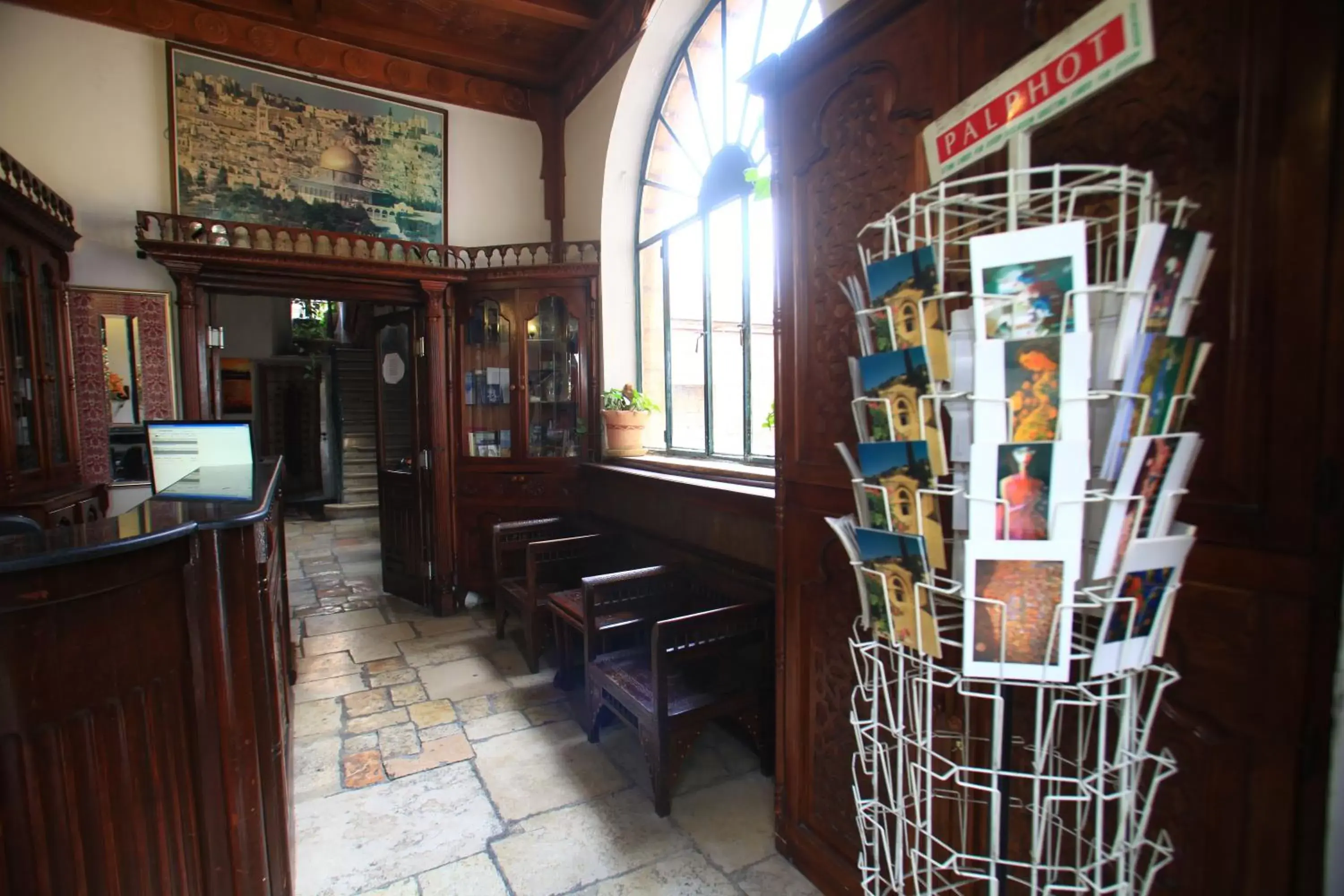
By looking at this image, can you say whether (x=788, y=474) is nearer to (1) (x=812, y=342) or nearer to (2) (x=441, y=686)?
(1) (x=812, y=342)

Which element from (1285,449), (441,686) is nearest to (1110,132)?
(1285,449)

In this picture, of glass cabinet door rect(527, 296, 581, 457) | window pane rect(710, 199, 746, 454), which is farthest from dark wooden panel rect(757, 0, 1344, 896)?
glass cabinet door rect(527, 296, 581, 457)

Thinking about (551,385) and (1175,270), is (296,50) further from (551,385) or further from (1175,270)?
(1175,270)

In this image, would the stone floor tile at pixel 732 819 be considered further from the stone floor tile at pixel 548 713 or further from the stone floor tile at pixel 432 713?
the stone floor tile at pixel 432 713

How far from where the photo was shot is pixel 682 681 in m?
2.56

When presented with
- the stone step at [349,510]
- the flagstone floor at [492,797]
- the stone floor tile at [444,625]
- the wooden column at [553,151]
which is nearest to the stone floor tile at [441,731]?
the flagstone floor at [492,797]

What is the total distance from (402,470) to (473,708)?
8.04ft

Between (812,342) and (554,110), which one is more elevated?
(554,110)

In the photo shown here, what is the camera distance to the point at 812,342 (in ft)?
5.86

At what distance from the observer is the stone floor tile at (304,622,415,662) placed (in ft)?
12.9

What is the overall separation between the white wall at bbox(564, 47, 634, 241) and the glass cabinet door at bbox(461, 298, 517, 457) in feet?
3.12

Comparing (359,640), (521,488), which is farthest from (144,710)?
(521,488)

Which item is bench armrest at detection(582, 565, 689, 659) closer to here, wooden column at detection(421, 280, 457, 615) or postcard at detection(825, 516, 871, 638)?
postcard at detection(825, 516, 871, 638)

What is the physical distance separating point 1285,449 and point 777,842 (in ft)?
5.98
